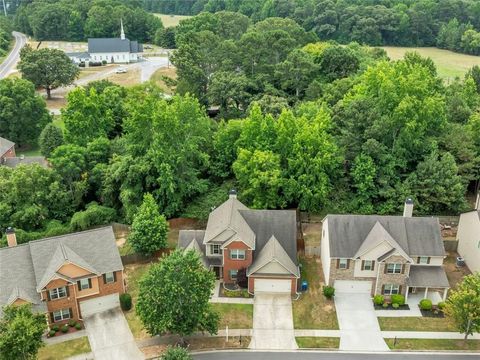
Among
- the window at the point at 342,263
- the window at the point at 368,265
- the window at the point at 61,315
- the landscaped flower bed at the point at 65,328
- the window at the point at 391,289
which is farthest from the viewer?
the window at the point at 342,263

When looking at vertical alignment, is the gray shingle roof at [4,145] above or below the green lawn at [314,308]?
above

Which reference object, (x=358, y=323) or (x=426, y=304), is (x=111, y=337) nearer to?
(x=358, y=323)

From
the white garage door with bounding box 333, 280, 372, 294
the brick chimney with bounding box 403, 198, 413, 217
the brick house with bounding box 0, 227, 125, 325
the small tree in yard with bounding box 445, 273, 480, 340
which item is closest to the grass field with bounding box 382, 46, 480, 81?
the brick chimney with bounding box 403, 198, 413, 217

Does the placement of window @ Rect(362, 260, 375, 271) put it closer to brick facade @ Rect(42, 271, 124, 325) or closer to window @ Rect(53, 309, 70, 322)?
brick facade @ Rect(42, 271, 124, 325)

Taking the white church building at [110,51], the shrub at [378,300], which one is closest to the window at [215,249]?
the shrub at [378,300]

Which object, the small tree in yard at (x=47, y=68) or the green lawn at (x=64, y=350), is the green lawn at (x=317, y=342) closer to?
the green lawn at (x=64, y=350)

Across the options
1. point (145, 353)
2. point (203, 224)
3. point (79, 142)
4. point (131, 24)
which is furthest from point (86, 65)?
point (145, 353)

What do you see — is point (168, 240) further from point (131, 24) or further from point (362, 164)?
point (131, 24)
